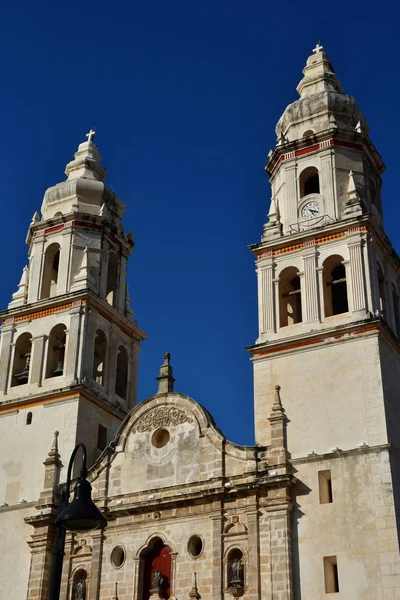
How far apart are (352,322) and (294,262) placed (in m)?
3.47

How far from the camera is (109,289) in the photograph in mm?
34656

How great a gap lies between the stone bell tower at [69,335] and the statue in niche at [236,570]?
7.28 meters

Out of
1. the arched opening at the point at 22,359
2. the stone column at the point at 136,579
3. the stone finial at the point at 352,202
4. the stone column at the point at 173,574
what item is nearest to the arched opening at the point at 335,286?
the stone finial at the point at 352,202

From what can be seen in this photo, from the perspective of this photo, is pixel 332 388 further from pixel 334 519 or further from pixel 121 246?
pixel 121 246

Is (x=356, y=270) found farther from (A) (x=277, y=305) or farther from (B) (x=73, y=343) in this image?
(B) (x=73, y=343)

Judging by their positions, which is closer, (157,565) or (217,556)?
(217,556)

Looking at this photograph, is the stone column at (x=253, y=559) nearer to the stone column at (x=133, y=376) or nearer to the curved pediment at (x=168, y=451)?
the curved pediment at (x=168, y=451)

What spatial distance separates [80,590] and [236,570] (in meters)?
5.18

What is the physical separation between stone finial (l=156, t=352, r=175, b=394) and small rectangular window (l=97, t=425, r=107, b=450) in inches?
125

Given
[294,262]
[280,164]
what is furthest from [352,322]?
[280,164]

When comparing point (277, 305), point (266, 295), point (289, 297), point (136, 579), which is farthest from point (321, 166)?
point (136, 579)

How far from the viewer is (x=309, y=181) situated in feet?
102

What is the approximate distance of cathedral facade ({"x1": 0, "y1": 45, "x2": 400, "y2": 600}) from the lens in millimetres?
23656

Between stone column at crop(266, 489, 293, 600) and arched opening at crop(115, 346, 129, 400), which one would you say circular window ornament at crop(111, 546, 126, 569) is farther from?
arched opening at crop(115, 346, 129, 400)
